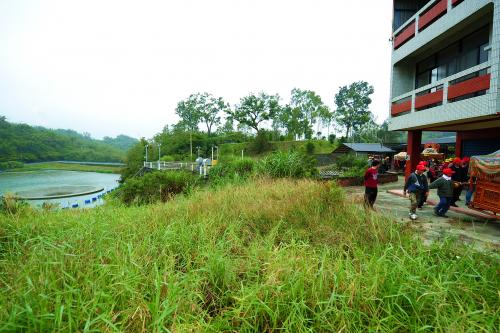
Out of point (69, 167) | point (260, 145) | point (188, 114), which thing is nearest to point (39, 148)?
point (69, 167)

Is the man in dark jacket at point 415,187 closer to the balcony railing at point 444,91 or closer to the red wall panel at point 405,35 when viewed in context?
the balcony railing at point 444,91

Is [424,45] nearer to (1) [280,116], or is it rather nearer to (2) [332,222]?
(2) [332,222]

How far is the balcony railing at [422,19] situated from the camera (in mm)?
9133

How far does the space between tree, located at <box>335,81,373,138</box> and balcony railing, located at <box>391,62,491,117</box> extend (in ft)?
160

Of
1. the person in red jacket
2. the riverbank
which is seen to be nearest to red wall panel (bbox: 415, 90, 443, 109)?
the person in red jacket

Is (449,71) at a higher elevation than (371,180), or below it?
higher

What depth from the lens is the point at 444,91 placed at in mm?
9117

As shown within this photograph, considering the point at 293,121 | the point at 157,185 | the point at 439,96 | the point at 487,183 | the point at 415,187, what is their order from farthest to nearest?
1. the point at 293,121
2. the point at 157,185
3. the point at 439,96
4. the point at 415,187
5. the point at 487,183

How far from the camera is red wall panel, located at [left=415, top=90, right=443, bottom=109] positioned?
30.8ft

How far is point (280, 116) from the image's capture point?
56344 mm

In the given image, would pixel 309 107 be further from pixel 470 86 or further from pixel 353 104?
pixel 470 86

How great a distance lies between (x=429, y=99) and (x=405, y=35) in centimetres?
394

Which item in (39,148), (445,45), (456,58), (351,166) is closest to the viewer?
(456,58)

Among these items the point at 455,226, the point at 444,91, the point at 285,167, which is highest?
the point at 444,91
